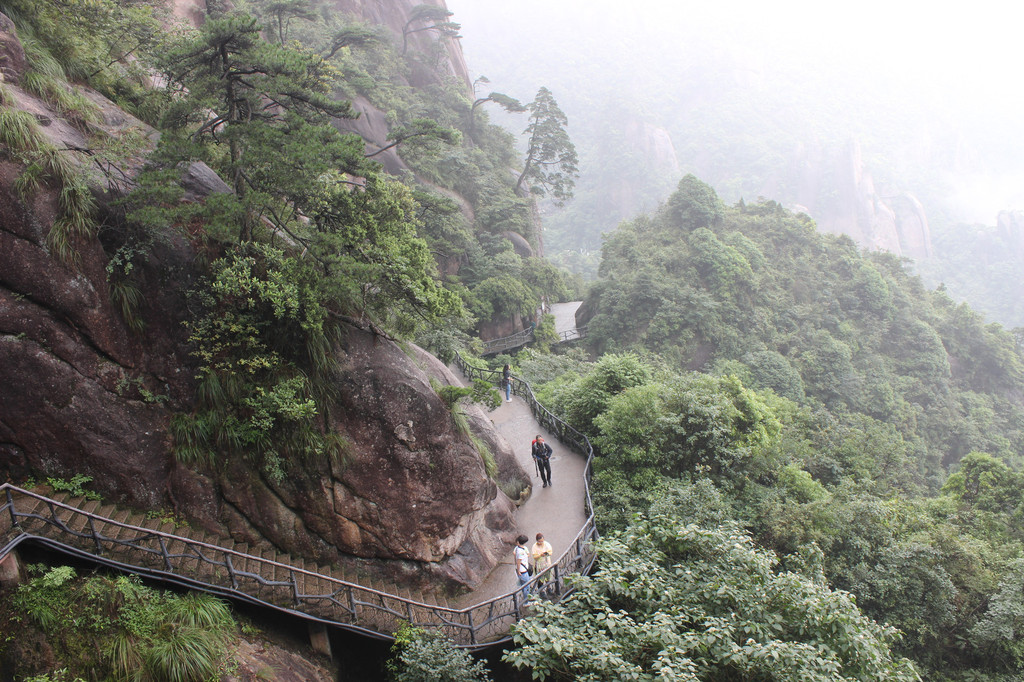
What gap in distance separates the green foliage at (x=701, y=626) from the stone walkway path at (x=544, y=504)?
1.93m

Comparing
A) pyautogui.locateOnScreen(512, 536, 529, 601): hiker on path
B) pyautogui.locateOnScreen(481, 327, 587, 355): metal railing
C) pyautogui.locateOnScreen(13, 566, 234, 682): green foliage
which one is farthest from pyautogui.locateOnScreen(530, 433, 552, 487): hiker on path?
pyautogui.locateOnScreen(481, 327, 587, 355): metal railing

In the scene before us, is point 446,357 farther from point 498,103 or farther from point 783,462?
point 498,103

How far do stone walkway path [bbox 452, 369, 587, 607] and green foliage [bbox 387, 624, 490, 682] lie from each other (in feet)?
5.03

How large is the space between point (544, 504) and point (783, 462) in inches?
353

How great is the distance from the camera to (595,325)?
110ft

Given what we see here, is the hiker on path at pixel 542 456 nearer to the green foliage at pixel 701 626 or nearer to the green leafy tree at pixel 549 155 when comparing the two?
the green foliage at pixel 701 626

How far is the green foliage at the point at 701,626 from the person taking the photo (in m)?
6.79

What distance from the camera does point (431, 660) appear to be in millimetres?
7703

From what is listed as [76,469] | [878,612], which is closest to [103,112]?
[76,469]

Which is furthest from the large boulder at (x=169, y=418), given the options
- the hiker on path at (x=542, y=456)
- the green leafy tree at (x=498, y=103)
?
the green leafy tree at (x=498, y=103)

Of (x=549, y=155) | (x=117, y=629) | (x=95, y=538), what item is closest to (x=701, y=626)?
(x=117, y=629)

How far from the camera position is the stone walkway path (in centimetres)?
1009

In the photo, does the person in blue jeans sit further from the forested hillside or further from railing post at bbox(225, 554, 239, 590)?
railing post at bbox(225, 554, 239, 590)

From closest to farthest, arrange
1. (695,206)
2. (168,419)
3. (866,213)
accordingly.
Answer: (168,419), (695,206), (866,213)
